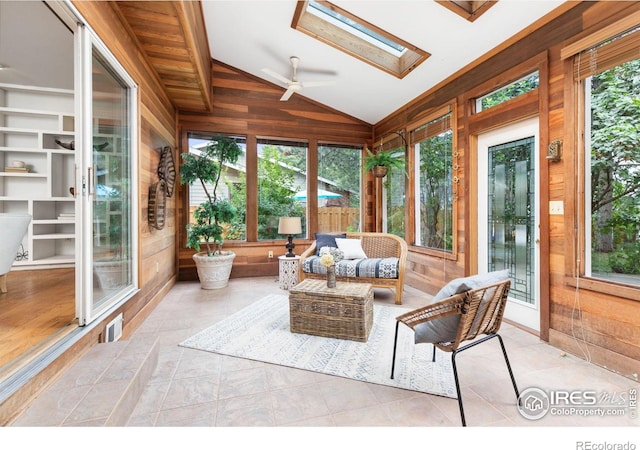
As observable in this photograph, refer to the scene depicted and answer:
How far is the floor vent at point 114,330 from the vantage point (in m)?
2.22

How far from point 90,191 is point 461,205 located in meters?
3.66

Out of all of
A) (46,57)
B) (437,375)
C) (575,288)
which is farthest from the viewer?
(46,57)

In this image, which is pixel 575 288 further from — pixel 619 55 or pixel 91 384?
pixel 91 384

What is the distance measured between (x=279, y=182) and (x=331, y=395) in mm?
4082

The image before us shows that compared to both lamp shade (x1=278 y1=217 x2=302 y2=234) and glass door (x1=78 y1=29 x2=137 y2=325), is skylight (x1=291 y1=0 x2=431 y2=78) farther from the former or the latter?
lamp shade (x1=278 y1=217 x2=302 y2=234)

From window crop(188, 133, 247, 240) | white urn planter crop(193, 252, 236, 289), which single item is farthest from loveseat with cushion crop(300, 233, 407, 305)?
window crop(188, 133, 247, 240)

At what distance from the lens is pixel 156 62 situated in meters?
3.26

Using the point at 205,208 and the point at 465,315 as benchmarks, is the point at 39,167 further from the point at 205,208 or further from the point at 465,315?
the point at 465,315

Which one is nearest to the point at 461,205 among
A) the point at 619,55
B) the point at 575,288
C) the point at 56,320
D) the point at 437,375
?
the point at 575,288

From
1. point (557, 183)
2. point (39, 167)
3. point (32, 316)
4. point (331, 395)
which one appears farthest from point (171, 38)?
point (557, 183)

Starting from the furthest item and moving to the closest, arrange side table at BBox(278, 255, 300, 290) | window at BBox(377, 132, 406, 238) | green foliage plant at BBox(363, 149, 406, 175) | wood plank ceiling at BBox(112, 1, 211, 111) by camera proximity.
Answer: window at BBox(377, 132, 406, 238) < green foliage plant at BBox(363, 149, 406, 175) < side table at BBox(278, 255, 300, 290) < wood plank ceiling at BBox(112, 1, 211, 111)

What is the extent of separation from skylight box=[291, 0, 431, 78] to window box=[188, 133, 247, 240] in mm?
2235

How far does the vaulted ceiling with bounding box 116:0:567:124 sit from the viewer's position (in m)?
2.63

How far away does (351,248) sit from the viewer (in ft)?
13.9
